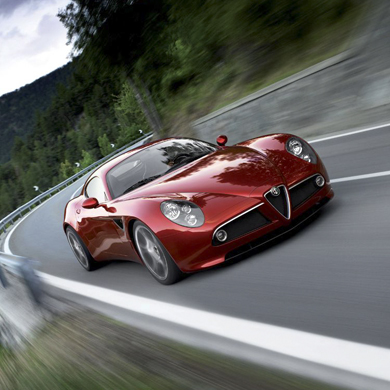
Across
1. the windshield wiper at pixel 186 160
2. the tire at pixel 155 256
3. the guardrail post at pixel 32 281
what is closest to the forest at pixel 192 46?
the windshield wiper at pixel 186 160

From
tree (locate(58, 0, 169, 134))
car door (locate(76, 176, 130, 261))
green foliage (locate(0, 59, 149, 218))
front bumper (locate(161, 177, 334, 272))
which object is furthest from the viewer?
green foliage (locate(0, 59, 149, 218))

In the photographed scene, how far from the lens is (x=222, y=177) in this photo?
4.58 metres

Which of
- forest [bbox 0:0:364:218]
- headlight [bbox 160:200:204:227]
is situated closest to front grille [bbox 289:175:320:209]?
headlight [bbox 160:200:204:227]

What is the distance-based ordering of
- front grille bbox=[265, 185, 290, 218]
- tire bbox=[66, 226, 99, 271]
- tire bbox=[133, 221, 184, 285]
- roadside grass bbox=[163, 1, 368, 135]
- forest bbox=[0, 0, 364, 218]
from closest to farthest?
front grille bbox=[265, 185, 290, 218] → tire bbox=[133, 221, 184, 285] → tire bbox=[66, 226, 99, 271] → roadside grass bbox=[163, 1, 368, 135] → forest bbox=[0, 0, 364, 218]

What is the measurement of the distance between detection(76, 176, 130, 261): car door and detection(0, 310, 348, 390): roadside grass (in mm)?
1025

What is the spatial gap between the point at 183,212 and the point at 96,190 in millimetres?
1936

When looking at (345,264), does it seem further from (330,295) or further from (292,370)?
(292,370)

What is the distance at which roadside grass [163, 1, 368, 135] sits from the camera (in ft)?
37.2

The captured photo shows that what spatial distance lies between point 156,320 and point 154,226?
3.23 feet

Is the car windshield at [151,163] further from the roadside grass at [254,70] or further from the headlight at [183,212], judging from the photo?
the roadside grass at [254,70]

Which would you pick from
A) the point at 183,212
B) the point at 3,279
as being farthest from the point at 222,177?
the point at 3,279

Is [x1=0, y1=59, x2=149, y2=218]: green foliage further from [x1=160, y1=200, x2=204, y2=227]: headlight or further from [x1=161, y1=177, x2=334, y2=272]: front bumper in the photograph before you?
[x1=161, y1=177, x2=334, y2=272]: front bumper

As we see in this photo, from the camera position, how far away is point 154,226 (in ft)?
14.4

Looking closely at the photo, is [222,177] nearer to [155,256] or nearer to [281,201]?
[281,201]
